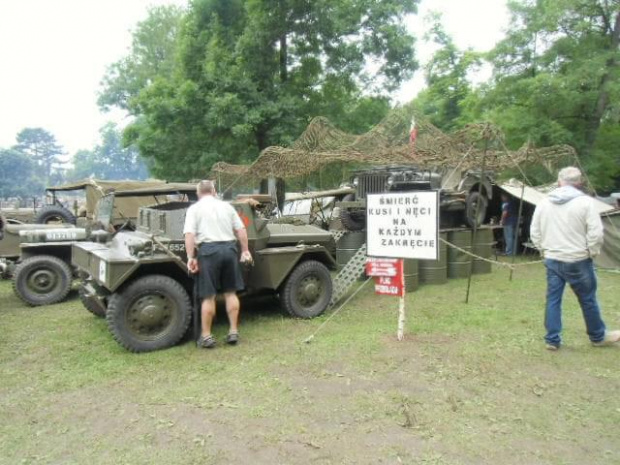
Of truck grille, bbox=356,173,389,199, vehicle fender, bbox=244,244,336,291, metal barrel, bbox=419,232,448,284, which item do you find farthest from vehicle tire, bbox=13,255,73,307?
metal barrel, bbox=419,232,448,284

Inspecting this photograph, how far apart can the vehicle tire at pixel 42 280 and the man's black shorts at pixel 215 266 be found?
386cm

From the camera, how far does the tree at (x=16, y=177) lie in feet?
227

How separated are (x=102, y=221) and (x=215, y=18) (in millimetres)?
10448

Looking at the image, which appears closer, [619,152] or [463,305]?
[463,305]

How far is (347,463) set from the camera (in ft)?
9.84

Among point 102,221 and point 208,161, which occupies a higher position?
point 208,161

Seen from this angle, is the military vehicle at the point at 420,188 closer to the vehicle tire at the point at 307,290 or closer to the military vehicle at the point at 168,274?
the military vehicle at the point at 168,274

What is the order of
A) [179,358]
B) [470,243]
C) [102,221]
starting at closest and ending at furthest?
1. [179,358]
2. [102,221]
3. [470,243]

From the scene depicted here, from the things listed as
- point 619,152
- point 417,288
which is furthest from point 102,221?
point 619,152

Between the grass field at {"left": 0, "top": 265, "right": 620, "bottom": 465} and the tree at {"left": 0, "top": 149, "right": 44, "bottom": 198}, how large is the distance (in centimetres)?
7320

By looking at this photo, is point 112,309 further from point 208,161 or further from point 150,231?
point 208,161

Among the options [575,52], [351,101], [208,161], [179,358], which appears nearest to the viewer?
[179,358]

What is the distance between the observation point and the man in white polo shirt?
515cm

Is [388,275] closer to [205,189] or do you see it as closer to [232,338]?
[232,338]
